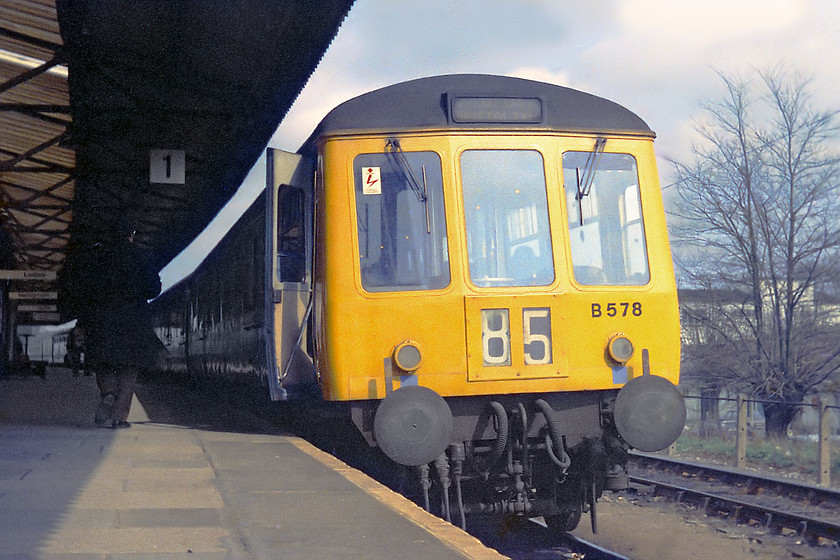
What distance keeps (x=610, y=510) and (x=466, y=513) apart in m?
3.92

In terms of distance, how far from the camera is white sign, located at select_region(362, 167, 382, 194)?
261 inches

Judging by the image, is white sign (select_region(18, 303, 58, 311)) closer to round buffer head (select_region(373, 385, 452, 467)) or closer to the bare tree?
the bare tree

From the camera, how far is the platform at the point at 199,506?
4.09 meters

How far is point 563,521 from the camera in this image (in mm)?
7629

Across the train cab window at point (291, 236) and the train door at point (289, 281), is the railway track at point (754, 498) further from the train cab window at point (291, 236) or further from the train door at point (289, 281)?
the train cab window at point (291, 236)

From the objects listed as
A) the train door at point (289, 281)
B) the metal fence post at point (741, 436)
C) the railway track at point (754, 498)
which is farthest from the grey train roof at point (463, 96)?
the metal fence post at point (741, 436)

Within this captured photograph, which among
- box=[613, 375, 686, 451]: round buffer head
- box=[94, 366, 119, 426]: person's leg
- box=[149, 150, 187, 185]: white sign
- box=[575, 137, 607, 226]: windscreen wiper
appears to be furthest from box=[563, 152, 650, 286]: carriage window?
box=[149, 150, 187, 185]: white sign

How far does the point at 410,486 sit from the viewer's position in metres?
7.02

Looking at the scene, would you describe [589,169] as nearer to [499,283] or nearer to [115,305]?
[499,283]

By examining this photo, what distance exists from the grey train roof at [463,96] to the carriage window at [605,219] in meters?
0.25

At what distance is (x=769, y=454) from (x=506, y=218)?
10.5 m

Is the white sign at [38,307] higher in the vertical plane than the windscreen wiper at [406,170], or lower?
higher

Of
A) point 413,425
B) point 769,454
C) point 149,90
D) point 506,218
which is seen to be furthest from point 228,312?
point 769,454

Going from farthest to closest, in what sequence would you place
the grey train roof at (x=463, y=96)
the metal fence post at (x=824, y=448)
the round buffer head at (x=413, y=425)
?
the metal fence post at (x=824, y=448)
the grey train roof at (x=463, y=96)
the round buffer head at (x=413, y=425)
